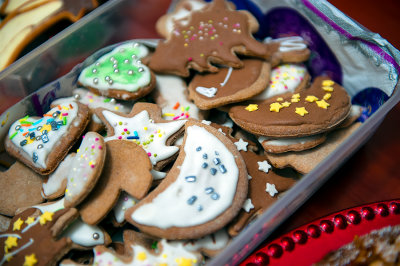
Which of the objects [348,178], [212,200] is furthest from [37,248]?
[348,178]

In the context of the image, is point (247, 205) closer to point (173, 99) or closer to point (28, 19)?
point (173, 99)

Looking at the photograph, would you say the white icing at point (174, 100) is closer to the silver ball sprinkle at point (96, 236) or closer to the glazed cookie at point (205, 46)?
the glazed cookie at point (205, 46)

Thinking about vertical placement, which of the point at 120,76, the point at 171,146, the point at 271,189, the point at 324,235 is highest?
the point at 120,76

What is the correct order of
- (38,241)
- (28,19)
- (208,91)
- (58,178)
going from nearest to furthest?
(38,241)
(58,178)
(208,91)
(28,19)

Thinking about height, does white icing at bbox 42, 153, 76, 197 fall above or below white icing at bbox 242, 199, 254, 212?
above

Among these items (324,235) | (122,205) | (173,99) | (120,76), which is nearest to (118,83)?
(120,76)

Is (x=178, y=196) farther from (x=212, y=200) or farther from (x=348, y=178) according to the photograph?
(x=348, y=178)

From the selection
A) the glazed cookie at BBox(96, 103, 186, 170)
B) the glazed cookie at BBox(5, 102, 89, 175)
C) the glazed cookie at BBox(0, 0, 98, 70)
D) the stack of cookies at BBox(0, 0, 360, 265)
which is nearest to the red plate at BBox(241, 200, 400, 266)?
the stack of cookies at BBox(0, 0, 360, 265)

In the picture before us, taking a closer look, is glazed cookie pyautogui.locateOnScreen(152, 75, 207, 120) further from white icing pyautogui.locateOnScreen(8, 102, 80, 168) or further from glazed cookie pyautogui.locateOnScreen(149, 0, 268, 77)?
white icing pyautogui.locateOnScreen(8, 102, 80, 168)
